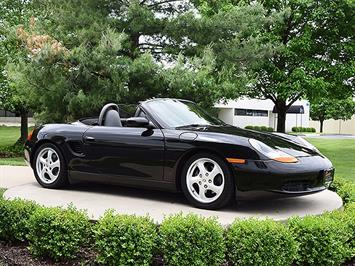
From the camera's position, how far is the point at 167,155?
520cm

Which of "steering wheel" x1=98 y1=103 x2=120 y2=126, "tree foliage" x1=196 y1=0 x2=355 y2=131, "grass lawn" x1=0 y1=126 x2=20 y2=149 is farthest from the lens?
"grass lawn" x1=0 y1=126 x2=20 y2=149

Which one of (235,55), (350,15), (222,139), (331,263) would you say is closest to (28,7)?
(235,55)

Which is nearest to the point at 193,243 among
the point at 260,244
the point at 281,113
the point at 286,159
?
the point at 260,244

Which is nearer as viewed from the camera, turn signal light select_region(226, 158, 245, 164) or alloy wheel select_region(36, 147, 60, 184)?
turn signal light select_region(226, 158, 245, 164)

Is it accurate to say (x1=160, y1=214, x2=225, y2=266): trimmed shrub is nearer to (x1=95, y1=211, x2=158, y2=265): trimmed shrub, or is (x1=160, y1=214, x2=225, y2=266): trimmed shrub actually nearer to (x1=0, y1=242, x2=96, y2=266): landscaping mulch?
(x1=95, y1=211, x2=158, y2=265): trimmed shrub

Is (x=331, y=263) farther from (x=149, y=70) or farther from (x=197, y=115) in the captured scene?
(x=149, y=70)

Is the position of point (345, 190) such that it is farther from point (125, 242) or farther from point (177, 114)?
point (125, 242)

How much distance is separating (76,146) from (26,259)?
6.44ft

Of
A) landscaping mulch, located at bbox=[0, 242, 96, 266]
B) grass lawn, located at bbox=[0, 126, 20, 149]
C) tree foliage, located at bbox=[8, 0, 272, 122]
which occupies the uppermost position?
tree foliage, located at bbox=[8, 0, 272, 122]

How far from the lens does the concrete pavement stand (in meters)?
4.90

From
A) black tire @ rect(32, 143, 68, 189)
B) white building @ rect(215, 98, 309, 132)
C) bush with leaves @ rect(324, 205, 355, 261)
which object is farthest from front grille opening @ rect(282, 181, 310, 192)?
white building @ rect(215, 98, 309, 132)

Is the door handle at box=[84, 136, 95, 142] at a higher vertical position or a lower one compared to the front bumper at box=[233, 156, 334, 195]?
higher

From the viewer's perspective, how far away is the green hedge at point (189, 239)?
3930 millimetres

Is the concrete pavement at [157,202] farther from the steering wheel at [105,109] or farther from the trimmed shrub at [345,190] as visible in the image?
the steering wheel at [105,109]
